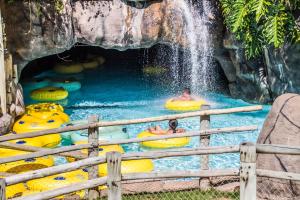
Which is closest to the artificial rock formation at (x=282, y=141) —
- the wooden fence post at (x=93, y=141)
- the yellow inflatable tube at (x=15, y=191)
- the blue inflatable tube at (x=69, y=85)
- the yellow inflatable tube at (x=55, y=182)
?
the wooden fence post at (x=93, y=141)

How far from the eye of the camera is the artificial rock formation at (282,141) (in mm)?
6230

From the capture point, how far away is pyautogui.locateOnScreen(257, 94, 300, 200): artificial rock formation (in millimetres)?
6230

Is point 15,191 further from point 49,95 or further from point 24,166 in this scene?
point 49,95

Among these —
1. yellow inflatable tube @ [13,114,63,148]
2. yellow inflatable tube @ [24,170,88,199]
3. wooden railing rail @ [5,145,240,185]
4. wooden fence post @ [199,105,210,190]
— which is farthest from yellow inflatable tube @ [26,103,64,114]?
wooden railing rail @ [5,145,240,185]

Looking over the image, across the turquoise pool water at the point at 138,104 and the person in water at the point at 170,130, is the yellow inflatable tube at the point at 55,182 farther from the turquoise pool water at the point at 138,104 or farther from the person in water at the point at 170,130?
the person in water at the point at 170,130

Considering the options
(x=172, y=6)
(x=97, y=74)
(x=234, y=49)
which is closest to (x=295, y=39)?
(x=234, y=49)

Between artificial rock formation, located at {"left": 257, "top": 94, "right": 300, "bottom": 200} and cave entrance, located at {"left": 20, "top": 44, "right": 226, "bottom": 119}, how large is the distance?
241 inches

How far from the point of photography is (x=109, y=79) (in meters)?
16.5

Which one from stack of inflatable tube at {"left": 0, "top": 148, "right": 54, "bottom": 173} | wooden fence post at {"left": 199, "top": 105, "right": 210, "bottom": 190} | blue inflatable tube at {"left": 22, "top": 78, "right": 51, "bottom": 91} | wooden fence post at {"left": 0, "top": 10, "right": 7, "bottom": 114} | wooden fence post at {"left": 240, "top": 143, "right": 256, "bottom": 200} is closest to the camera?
wooden fence post at {"left": 240, "top": 143, "right": 256, "bottom": 200}

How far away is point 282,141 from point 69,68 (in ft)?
36.8

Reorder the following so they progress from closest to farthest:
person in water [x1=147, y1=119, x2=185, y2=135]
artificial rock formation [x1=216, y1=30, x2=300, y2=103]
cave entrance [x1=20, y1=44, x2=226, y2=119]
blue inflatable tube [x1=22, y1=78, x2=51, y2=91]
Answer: person in water [x1=147, y1=119, x2=185, y2=135] → artificial rock formation [x1=216, y1=30, x2=300, y2=103] → cave entrance [x1=20, y1=44, x2=226, y2=119] → blue inflatable tube [x1=22, y1=78, x2=51, y2=91]

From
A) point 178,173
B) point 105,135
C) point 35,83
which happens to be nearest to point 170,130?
point 105,135

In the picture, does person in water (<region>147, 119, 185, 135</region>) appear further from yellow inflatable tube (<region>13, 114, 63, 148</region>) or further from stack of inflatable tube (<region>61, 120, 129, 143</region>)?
yellow inflatable tube (<region>13, 114, 63, 148</region>)

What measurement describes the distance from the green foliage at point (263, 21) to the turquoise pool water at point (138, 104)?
5.97 feet
